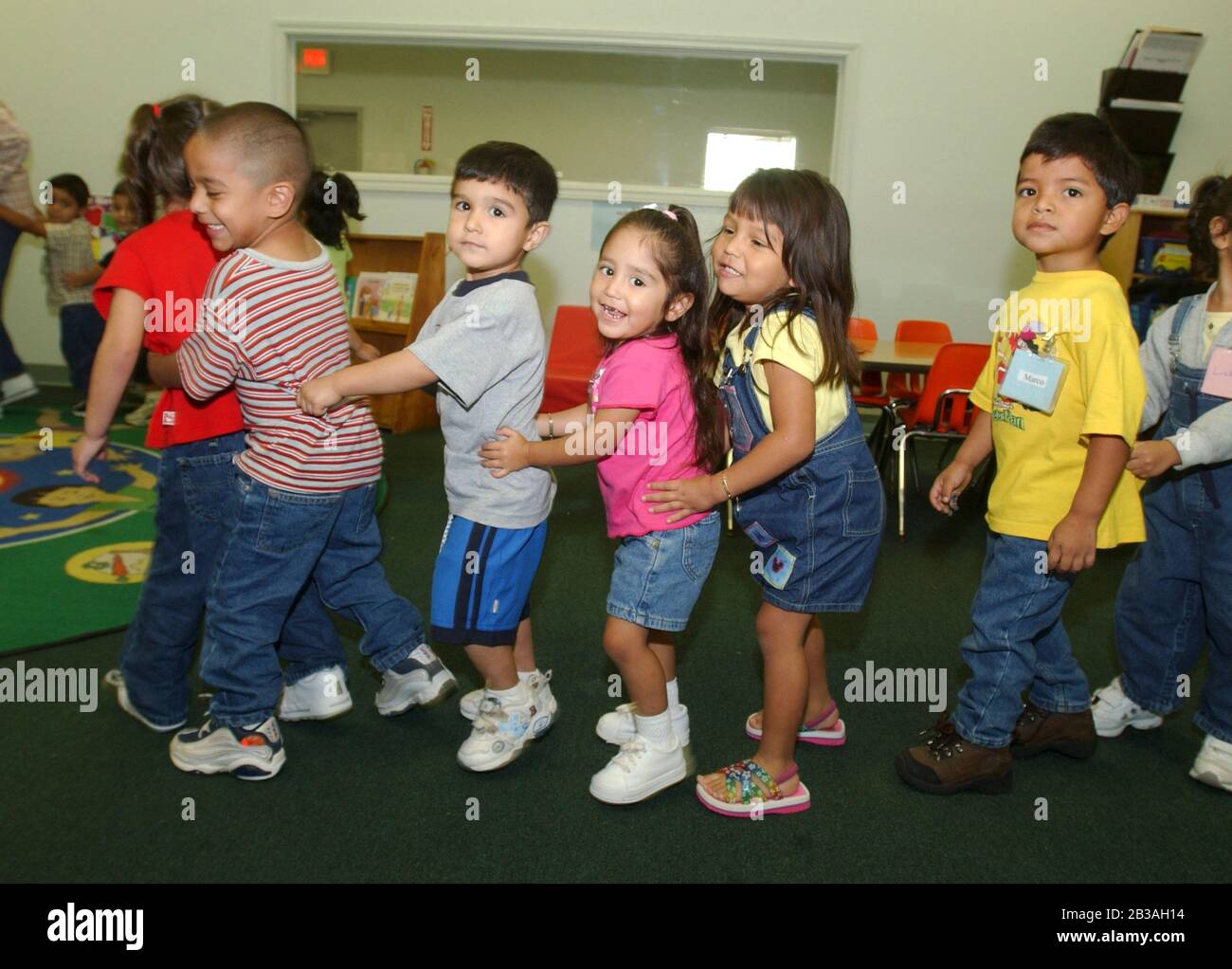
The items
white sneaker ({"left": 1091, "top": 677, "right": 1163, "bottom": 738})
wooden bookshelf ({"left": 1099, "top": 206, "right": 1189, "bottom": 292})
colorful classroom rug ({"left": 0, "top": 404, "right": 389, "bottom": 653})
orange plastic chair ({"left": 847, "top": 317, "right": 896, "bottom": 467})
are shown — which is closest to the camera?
white sneaker ({"left": 1091, "top": 677, "right": 1163, "bottom": 738})

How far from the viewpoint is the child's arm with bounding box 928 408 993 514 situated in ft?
6.84

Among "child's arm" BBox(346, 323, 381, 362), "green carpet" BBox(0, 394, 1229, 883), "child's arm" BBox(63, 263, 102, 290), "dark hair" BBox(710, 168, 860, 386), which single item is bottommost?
"green carpet" BBox(0, 394, 1229, 883)

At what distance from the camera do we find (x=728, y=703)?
245 cm

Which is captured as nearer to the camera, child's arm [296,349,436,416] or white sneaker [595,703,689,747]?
child's arm [296,349,436,416]

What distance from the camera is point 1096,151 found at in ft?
6.03

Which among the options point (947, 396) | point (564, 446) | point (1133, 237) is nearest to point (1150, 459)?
point (564, 446)

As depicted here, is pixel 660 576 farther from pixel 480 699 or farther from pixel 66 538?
pixel 66 538

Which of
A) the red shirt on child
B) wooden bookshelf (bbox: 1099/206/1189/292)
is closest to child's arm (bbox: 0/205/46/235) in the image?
the red shirt on child

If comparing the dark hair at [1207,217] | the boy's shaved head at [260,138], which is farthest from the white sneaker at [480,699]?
the dark hair at [1207,217]

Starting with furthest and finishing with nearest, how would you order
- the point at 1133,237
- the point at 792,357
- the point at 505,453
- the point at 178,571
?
the point at 1133,237, the point at 178,571, the point at 505,453, the point at 792,357

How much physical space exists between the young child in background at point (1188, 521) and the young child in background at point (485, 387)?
3.91 ft

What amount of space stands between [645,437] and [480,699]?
2.50 feet

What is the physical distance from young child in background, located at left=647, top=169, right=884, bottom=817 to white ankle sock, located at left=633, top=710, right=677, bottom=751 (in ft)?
0.35

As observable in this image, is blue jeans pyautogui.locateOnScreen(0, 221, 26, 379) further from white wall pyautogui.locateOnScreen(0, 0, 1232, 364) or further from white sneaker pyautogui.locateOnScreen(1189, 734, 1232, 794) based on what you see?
white sneaker pyautogui.locateOnScreen(1189, 734, 1232, 794)
